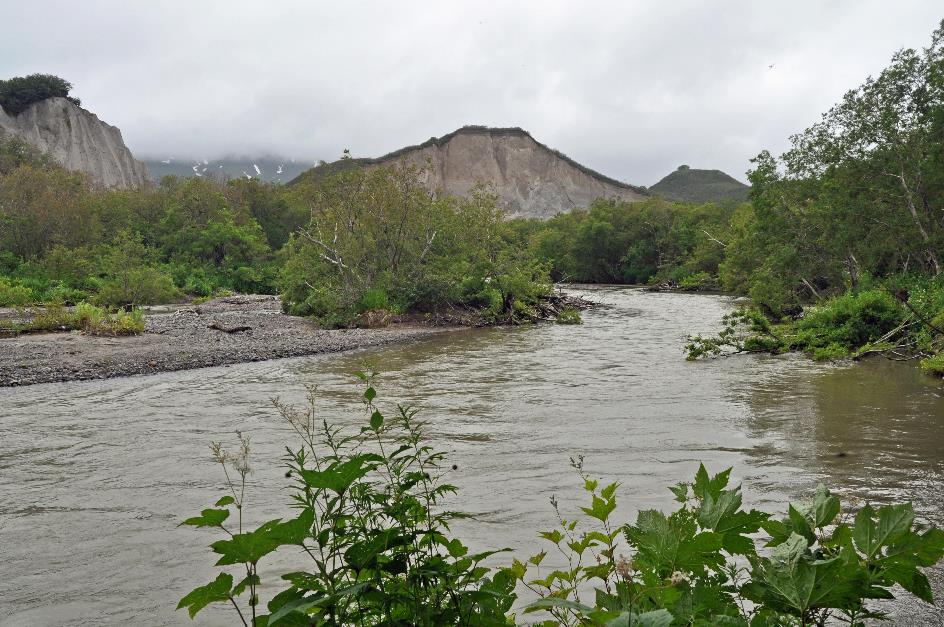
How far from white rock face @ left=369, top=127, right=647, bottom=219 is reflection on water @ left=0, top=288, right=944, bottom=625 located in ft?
397

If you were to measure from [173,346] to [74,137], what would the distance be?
277 feet

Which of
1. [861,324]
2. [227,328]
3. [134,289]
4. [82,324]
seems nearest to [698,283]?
[861,324]

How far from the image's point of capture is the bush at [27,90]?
258 ft

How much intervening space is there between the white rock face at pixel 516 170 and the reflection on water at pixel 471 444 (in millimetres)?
120939

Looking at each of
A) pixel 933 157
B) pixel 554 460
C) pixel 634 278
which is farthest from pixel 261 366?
pixel 634 278

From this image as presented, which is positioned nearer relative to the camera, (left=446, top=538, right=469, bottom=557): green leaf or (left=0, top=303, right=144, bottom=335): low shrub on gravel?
(left=446, top=538, right=469, bottom=557): green leaf

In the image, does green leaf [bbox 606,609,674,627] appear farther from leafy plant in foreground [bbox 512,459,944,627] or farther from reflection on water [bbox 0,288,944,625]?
reflection on water [bbox 0,288,944,625]

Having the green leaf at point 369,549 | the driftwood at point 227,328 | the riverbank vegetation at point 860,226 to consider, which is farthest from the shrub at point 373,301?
the green leaf at point 369,549

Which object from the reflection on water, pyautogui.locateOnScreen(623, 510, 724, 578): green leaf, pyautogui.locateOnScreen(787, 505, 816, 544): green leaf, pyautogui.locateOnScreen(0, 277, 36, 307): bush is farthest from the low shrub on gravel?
pyautogui.locateOnScreen(787, 505, 816, 544): green leaf

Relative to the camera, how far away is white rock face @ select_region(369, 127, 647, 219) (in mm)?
135500

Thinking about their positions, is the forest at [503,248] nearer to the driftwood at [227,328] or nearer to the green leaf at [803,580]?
the driftwood at [227,328]

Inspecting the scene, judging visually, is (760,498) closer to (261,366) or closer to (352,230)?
(261,366)

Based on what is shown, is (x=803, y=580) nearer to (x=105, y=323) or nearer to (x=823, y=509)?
(x=823, y=509)

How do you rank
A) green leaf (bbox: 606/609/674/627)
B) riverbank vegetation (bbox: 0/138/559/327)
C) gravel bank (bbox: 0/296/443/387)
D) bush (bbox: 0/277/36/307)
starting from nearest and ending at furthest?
1. green leaf (bbox: 606/609/674/627)
2. gravel bank (bbox: 0/296/443/387)
3. riverbank vegetation (bbox: 0/138/559/327)
4. bush (bbox: 0/277/36/307)
